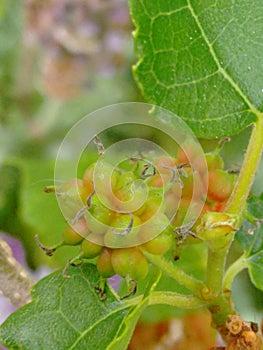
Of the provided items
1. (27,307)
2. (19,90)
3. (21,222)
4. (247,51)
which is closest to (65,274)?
(27,307)

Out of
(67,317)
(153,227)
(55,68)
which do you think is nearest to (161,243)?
(153,227)

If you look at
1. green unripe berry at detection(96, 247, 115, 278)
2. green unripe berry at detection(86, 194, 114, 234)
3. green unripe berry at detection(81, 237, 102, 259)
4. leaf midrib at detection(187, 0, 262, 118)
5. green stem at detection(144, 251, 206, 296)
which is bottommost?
green stem at detection(144, 251, 206, 296)

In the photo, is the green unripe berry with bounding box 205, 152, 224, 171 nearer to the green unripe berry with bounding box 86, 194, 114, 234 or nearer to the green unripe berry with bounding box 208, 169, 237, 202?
Result: the green unripe berry with bounding box 208, 169, 237, 202

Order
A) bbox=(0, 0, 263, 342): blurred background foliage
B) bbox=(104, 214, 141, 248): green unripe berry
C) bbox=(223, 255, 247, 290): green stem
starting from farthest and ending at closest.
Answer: bbox=(0, 0, 263, 342): blurred background foliage, bbox=(223, 255, 247, 290): green stem, bbox=(104, 214, 141, 248): green unripe berry

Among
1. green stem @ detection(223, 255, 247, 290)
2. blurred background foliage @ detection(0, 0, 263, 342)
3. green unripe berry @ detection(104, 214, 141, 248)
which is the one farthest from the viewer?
blurred background foliage @ detection(0, 0, 263, 342)

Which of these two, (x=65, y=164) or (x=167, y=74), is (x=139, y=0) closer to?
(x=167, y=74)

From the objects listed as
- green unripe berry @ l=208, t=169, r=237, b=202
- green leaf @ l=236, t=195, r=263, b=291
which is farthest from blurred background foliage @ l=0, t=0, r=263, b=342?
green unripe berry @ l=208, t=169, r=237, b=202
